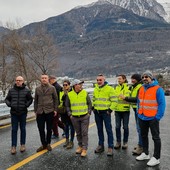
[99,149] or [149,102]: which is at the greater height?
[149,102]

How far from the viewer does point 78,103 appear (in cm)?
655

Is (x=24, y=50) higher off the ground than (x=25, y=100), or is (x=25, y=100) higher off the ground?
(x=24, y=50)

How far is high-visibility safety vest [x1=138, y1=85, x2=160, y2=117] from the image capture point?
573 centimetres

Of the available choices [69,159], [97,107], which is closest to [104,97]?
[97,107]

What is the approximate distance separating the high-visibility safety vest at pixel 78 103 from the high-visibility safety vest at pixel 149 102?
129 centimetres

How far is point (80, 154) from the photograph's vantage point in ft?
21.3

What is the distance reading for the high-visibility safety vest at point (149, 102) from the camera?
5.73 meters

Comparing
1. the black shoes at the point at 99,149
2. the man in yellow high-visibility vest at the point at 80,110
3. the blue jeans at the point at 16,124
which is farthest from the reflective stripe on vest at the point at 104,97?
the blue jeans at the point at 16,124

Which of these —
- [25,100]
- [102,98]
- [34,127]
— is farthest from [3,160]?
[34,127]

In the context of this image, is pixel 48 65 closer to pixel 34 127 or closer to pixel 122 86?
pixel 34 127

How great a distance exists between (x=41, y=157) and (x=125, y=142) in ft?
6.75

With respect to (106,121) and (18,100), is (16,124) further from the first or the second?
(106,121)

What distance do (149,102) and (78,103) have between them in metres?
1.60

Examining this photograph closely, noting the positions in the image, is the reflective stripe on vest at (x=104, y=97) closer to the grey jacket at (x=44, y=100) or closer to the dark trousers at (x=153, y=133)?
the dark trousers at (x=153, y=133)
